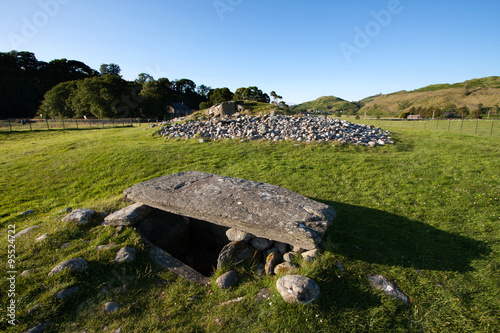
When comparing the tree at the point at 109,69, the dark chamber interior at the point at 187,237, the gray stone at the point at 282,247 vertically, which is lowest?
the dark chamber interior at the point at 187,237

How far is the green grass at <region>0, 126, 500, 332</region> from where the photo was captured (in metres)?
3.70

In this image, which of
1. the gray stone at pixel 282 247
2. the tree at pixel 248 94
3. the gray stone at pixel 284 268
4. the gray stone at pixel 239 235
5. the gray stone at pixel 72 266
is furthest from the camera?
the tree at pixel 248 94

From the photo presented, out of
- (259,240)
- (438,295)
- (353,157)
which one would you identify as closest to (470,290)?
(438,295)

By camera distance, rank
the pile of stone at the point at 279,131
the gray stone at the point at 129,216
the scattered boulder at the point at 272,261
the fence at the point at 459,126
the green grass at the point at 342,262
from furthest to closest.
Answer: the fence at the point at 459,126 < the pile of stone at the point at 279,131 < the gray stone at the point at 129,216 < the scattered boulder at the point at 272,261 < the green grass at the point at 342,262

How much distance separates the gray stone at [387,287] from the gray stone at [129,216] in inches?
218

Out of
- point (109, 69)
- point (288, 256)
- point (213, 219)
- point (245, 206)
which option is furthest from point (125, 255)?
point (109, 69)

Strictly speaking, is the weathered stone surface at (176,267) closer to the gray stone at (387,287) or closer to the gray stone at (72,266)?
the gray stone at (72,266)

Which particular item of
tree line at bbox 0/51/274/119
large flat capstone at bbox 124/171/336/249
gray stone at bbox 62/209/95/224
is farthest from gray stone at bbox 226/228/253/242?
tree line at bbox 0/51/274/119

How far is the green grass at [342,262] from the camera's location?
370cm

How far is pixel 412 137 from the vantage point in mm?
18469

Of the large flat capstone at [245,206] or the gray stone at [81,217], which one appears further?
the gray stone at [81,217]

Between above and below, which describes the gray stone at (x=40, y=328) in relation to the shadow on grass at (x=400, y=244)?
below

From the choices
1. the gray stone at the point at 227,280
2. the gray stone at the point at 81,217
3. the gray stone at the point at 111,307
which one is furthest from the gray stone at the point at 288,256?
the gray stone at the point at 81,217

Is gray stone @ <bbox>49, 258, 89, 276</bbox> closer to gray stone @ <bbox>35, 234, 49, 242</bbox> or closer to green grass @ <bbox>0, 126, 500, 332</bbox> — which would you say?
green grass @ <bbox>0, 126, 500, 332</bbox>
